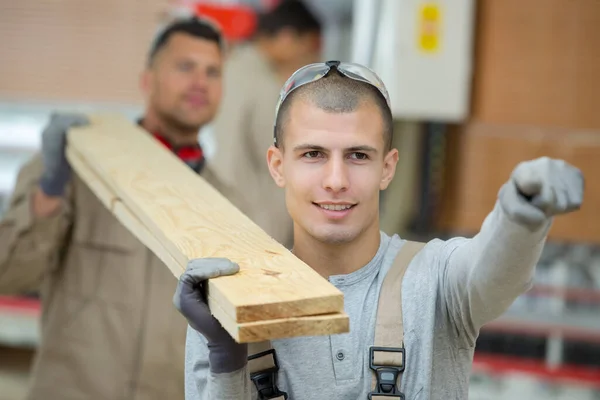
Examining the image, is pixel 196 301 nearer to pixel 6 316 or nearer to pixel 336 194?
pixel 336 194

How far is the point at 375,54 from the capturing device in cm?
402

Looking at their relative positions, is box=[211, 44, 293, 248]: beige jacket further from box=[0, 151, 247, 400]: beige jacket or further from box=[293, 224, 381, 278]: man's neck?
box=[293, 224, 381, 278]: man's neck

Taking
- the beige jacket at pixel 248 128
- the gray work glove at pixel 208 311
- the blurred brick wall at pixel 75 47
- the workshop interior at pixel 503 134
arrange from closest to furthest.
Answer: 1. the gray work glove at pixel 208 311
2. the workshop interior at pixel 503 134
3. the beige jacket at pixel 248 128
4. the blurred brick wall at pixel 75 47

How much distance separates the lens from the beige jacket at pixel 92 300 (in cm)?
252

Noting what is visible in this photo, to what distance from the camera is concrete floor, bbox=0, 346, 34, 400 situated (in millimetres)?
4652

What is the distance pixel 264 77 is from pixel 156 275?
7.35ft

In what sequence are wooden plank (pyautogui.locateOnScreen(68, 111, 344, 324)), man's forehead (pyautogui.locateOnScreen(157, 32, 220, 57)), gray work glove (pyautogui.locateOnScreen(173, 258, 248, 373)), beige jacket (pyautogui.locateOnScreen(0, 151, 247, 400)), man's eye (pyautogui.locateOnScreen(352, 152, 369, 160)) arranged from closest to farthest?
1. wooden plank (pyautogui.locateOnScreen(68, 111, 344, 324))
2. gray work glove (pyautogui.locateOnScreen(173, 258, 248, 373))
3. man's eye (pyautogui.locateOnScreen(352, 152, 369, 160))
4. beige jacket (pyautogui.locateOnScreen(0, 151, 247, 400))
5. man's forehead (pyautogui.locateOnScreen(157, 32, 220, 57))

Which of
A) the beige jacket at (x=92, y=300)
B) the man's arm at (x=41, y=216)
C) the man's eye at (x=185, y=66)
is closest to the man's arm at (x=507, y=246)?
the beige jacket at (x=92, y=300)

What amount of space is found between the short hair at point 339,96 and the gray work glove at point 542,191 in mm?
392

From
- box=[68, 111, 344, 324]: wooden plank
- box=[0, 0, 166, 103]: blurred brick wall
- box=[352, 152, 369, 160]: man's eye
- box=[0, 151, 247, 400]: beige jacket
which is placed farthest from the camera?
box=[0, 0, 166, 103]: blurred brick wall

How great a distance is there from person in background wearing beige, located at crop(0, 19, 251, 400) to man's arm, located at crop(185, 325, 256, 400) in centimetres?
92

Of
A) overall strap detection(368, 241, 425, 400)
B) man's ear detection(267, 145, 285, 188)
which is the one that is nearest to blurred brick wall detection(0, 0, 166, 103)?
man's ear detection(267, 145, 285, 188)

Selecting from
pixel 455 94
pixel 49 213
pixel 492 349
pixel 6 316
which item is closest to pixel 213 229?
pixel 49 213

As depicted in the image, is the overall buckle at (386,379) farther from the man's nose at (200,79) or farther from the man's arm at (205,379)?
the man's nose at (200,79)
